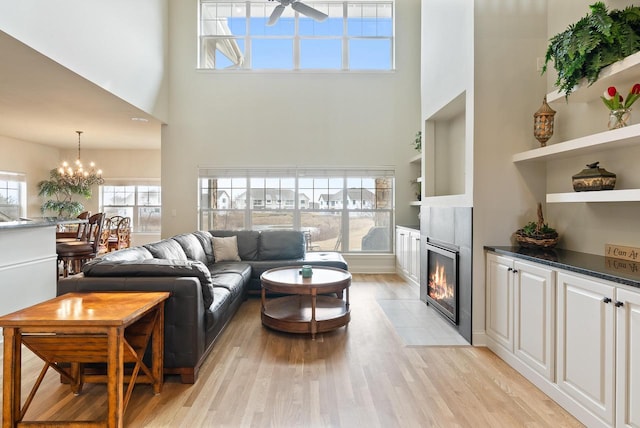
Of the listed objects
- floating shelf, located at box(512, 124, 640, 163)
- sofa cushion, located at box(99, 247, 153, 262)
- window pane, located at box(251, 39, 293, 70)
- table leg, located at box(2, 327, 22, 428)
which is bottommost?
table leg, located at box(2, 327, 22, 428)

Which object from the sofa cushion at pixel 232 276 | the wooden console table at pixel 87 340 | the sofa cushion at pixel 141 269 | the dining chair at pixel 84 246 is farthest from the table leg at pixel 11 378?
the dining chair at pixel 84 246

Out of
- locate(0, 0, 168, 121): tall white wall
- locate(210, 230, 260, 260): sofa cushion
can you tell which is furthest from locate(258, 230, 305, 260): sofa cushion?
locate(0, 0, 168, 121): tall white wall

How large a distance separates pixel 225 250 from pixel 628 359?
4401mm

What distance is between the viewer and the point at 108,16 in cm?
442

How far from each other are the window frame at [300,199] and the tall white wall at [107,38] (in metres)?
1.51

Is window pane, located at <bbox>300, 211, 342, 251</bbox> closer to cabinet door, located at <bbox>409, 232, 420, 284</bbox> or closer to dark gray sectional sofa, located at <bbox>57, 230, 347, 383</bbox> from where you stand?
cabinet door, located at <bbox>409, 232, 420, 284</bbox>

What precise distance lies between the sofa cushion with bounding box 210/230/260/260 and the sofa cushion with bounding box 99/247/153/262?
1.82m

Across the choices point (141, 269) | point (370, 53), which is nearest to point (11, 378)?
point (141, 269)

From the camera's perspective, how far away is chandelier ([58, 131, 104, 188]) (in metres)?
7.25

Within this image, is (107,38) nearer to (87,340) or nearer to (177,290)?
(177,290)

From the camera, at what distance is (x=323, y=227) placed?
669cm

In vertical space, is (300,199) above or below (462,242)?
above

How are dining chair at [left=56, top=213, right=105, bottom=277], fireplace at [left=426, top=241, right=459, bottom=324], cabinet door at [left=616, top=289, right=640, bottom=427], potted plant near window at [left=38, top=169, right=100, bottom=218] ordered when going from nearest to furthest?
cabinet door at [left=616, top=289, right=640, bottom=427] → fireplace at [left=426, top=241, right=459, bottom=324] → dining chair at [left=56, top=213, right=105, bottom=277] → potted plant near window at [left=38, top=169, right=100, bottom=218]

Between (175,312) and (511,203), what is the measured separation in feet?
9.43
